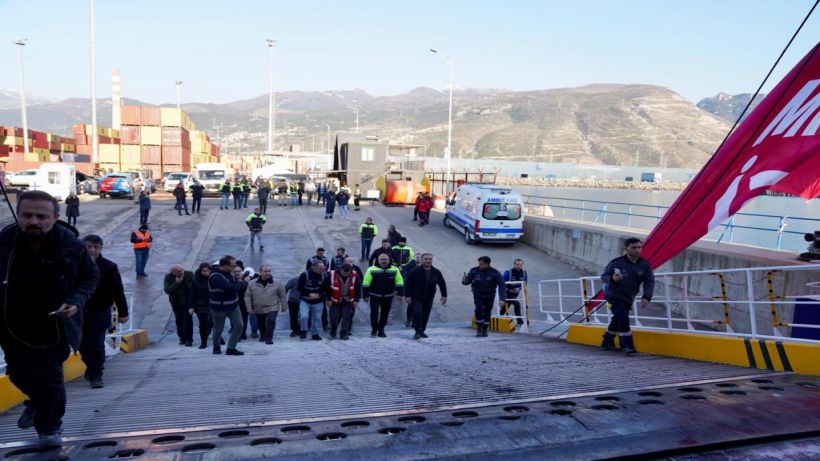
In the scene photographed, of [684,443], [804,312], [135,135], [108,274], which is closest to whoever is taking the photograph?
[684,443]

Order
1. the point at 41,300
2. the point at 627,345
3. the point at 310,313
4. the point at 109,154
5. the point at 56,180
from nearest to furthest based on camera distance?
the point at 41,300
the point at 627,345
the point at 310,313
the point at 56,180
the point at 109,154

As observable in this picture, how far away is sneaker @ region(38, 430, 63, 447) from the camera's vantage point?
3883mm

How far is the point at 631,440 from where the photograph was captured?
391 centimetres

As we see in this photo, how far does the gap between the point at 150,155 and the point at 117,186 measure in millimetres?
17831

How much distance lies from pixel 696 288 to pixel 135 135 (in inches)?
1919

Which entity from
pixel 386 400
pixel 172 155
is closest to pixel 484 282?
pixel 386 400

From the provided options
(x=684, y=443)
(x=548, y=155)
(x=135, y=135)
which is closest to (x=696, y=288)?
(x=684, y=443)

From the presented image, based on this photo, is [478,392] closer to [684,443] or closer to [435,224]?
[684,443]

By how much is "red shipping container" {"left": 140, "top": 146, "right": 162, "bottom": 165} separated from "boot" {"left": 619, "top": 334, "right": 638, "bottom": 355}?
52.0m

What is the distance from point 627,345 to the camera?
772 centimetres

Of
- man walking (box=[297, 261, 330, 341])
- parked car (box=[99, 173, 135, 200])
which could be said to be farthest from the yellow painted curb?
parked car (box=[99, 173, 135, 200])

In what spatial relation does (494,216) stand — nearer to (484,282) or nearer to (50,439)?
(484,282)

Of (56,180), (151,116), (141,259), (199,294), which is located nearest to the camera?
(199,294)

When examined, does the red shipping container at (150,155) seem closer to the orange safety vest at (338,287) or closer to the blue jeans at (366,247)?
the blue jeans at (366,247)
